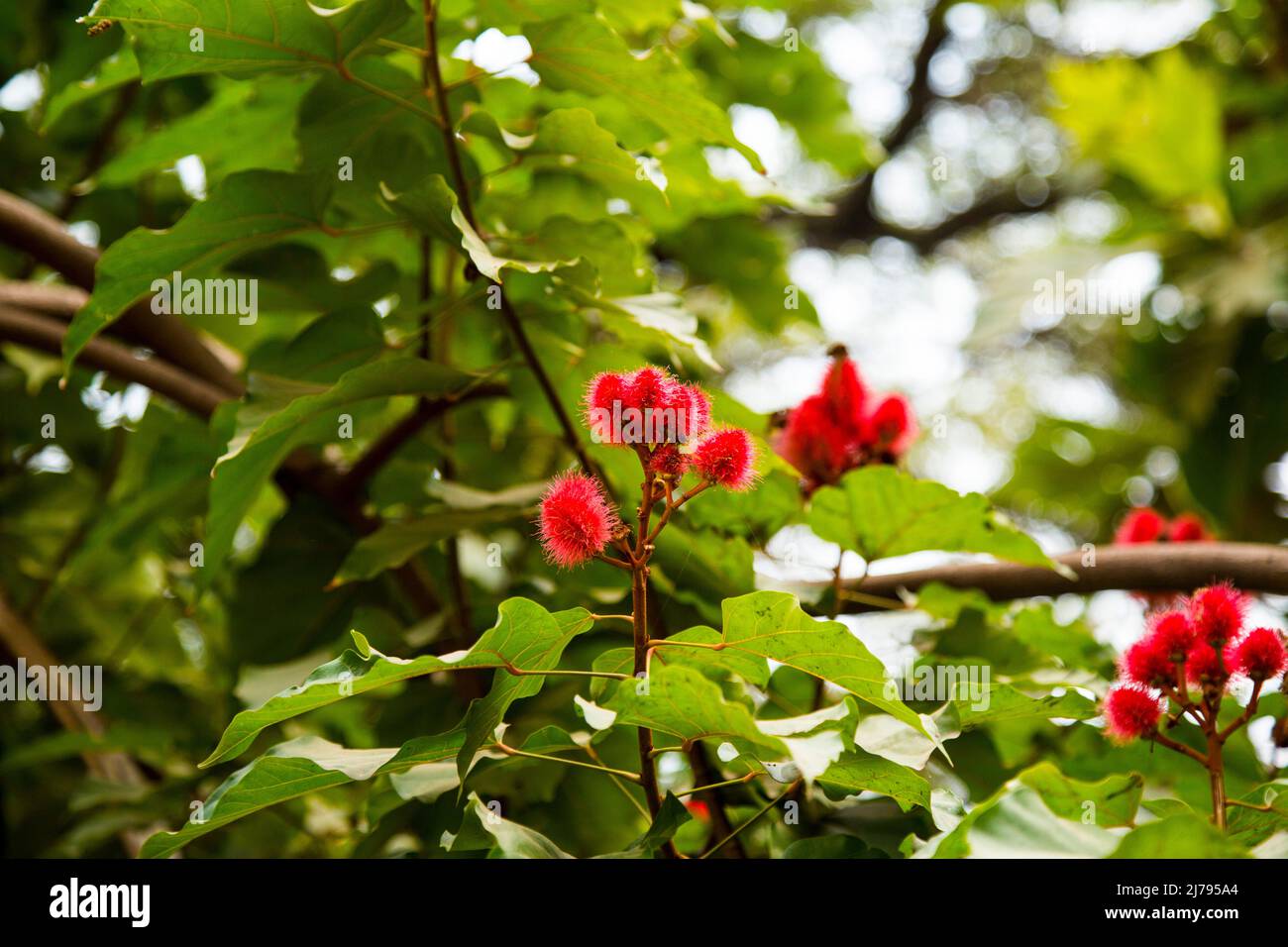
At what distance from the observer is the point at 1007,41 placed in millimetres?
6195

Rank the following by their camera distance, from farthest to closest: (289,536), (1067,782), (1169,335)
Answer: (1169,335) < (289,536) < (1067,782)

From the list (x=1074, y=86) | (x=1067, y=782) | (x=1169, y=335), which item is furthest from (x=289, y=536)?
(x=1074, y=86)

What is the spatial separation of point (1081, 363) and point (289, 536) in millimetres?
5521

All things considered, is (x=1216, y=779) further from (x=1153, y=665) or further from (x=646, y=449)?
(x=646, y=449)

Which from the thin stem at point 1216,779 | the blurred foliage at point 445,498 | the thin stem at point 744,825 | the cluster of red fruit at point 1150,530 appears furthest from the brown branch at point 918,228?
the thin stem at point 1216,779

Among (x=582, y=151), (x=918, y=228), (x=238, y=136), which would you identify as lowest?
(x=582, y=151)

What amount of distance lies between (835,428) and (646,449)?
611 millimetres

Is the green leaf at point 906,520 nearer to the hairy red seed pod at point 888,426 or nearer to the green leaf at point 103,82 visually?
the hairy red seed pod at point 888,426

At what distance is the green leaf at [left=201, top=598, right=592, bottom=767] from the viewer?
2.69 ft

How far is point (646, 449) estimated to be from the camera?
859 millimetres

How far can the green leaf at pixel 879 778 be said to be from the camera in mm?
881

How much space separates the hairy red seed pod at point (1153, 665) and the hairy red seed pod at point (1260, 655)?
5cm

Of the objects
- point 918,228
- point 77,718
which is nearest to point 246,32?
point 77,718
